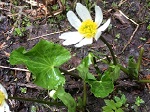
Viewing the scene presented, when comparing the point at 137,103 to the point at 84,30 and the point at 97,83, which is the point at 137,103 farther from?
the point at 84,30

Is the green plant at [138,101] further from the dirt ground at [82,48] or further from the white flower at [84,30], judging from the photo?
the white flower at [84,30]

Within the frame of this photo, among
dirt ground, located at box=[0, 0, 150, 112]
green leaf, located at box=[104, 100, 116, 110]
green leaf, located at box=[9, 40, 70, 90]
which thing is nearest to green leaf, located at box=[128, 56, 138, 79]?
dirt ground, located at box=[0, 0, 150, 112]

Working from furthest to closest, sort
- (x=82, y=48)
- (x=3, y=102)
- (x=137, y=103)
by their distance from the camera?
(x=82, y=48), (x=137, y=103), (x=3, y=102)

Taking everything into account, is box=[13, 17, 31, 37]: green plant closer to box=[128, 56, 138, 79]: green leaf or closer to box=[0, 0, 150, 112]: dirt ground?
box=[0, 0, 150, 112]: dirt ground

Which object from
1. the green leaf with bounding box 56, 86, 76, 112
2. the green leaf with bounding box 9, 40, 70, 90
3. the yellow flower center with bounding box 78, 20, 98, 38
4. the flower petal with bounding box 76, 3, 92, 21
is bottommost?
the green leaf with bounding box 56, 86, 76, 112

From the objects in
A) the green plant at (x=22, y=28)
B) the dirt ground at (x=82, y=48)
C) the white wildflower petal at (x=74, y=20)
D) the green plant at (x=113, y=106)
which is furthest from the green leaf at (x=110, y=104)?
the green plant at (x=22, y=28)

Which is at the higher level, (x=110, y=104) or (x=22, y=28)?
(x=22, y=28)

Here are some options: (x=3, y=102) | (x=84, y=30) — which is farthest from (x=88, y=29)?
(x=3, y=102)
